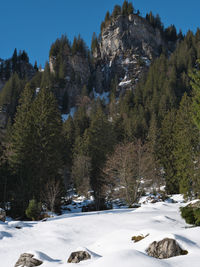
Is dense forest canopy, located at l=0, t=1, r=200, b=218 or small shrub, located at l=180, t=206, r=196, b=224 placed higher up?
dense forest canopy, located at l=0, t=1, r=200, b=218

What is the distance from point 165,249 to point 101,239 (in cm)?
466

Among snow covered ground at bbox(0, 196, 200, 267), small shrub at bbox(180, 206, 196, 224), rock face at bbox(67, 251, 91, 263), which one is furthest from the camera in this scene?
small shrub at bbox(180, 206, 196, 224)

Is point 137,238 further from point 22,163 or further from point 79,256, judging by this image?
point 22,163

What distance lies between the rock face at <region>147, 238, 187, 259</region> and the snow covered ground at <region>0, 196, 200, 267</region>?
0.28 m

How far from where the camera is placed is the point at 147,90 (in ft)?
297

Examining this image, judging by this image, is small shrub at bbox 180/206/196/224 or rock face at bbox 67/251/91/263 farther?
small shrub at bbox 180/206/196/224

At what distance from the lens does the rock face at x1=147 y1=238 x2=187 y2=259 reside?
9.04 metres

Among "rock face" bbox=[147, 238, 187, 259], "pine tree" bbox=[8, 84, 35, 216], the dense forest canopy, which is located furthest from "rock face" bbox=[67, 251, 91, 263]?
"pine tree" bbox=[8, 84, 35, 216]

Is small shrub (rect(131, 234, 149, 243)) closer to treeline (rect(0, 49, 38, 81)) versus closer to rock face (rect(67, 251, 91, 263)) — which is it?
rock face (rect(67, 251, 91, 263))

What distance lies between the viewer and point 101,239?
514 inches

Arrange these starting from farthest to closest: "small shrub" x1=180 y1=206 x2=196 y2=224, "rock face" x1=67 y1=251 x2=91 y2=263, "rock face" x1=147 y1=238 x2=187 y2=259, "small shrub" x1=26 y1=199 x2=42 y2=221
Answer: "small shrub" x1=26 y1=199 x2=42 y2=221, "small shrub" x1=180 y1=206 x2=196 y2=224, "rock face" x1=67 y1=251 x2=91 y2=263, "rock face" x1=147 y1=238 x2=187 y2=259

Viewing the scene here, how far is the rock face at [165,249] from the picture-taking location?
904cm

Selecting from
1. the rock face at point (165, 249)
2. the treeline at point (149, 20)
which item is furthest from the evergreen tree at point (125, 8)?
the rock face at point (165, 249)

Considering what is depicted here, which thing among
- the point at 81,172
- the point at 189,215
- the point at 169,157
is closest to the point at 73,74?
the point at 81,172
